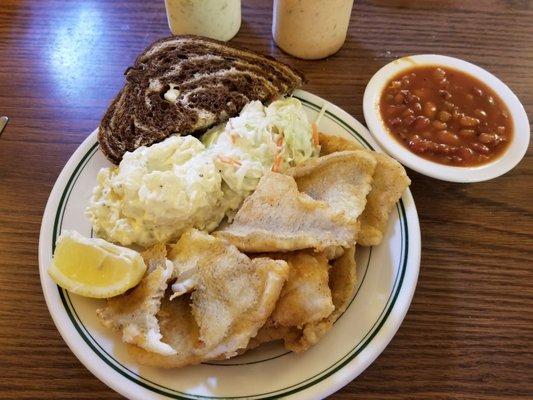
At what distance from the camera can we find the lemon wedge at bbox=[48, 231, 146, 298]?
164 centimetres

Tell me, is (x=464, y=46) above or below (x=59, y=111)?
above

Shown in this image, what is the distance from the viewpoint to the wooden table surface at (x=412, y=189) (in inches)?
71.0

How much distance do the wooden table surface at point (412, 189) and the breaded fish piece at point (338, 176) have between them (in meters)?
0.50

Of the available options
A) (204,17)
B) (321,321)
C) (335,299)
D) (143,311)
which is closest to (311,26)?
(204,17)

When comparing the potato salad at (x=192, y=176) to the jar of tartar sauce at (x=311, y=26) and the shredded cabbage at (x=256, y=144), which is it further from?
the jar of tartar sauce at (x=311, y=26)

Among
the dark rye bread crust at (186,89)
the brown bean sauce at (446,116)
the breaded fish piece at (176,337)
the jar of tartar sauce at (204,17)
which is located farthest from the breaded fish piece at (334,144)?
the jar of tartar sauce at (204,17)

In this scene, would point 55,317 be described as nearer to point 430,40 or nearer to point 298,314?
point 298,314

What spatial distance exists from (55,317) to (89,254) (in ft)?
0.86

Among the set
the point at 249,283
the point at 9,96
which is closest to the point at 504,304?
the point at 249,283

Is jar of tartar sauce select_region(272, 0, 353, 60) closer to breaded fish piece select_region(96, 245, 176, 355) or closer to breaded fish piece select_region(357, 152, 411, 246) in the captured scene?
breaded fish piece select_region(357, 152, 411, 246)

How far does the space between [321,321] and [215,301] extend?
38cm

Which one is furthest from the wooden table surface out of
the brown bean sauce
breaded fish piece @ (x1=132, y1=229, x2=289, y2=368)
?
breaded fish piece @ (x1=132, y1=229, x2=289, y2=368)

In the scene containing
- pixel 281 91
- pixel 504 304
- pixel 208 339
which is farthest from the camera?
pixel 281 91

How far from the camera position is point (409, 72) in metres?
2.56
